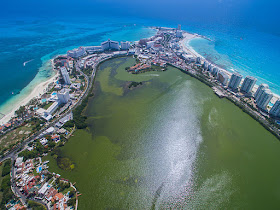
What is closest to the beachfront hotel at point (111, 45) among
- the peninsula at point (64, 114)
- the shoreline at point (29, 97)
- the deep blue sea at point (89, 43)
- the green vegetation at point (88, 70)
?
the peninsula at point (64, 114)

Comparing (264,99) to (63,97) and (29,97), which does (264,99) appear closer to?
(63,97)

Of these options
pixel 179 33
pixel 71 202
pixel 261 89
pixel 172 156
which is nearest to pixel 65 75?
pixel 71 202

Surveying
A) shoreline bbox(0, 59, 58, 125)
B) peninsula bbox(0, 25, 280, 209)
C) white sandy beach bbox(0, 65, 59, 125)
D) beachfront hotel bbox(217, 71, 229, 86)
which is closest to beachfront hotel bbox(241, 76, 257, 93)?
peninsula bbox(0, 25, 280, 209)

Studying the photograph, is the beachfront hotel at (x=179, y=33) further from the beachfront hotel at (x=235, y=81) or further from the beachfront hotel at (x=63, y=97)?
the beachfront hotel at (x=63, y=97)

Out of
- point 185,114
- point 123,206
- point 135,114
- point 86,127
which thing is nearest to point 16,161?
point 86,127

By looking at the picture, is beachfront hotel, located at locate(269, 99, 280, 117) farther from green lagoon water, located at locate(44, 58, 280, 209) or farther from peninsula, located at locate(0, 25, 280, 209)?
green lagoon water, located at locate(44, 58, 280, 209)

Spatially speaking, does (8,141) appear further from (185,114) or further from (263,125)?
(263,125)
